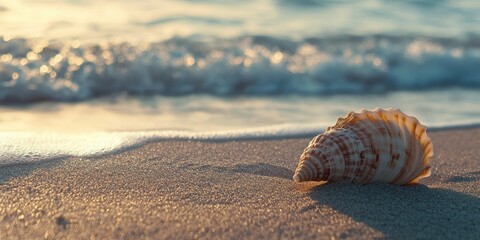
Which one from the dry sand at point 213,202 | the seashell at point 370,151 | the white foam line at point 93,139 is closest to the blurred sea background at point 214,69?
the white foam line at point 93,139

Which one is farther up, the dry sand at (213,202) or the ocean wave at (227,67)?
the ocean wave at (227,67)

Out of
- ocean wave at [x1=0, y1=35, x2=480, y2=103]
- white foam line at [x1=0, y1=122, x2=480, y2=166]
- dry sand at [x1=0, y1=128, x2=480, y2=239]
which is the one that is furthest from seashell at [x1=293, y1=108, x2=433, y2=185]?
ocean wave at [x1=0, y1=35, x2=480, y2=103]

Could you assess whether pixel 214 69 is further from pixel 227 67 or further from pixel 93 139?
pixel 93 139

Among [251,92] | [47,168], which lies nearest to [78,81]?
[251,92]

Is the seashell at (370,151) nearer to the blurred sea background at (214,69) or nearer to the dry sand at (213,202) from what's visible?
the dry sand at (213,202)

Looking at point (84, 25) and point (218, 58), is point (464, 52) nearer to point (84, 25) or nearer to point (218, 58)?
point (218, 58)

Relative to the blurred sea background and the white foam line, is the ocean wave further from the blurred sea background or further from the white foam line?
the white foam line
